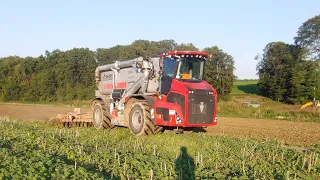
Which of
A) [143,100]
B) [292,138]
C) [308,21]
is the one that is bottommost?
[292,138]

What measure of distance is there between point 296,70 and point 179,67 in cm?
3780

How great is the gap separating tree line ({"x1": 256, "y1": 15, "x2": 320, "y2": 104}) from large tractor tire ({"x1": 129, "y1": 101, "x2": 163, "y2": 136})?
1394 inches

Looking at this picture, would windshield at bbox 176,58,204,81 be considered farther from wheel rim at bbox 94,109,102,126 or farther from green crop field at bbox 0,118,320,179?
wheel rim at bbox 94,109,102,126

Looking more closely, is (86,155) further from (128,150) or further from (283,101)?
(283,101)

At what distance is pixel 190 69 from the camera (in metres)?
13.1

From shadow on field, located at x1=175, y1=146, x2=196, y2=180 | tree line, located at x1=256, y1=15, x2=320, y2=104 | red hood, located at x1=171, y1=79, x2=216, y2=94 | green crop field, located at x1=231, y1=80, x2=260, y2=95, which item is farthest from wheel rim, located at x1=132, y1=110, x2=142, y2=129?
green crop field, located at x1=231, y1=80, x2=260, y2=95

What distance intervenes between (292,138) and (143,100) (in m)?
6.16

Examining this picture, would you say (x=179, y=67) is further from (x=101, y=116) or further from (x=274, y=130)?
(x=274, y=130)

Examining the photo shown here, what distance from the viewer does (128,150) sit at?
9578 millimetres

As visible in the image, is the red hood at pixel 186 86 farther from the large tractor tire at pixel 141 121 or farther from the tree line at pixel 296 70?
the tree line at pixel 296 70

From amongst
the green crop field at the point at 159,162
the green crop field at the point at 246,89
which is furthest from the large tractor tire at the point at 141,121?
the green crop field at the point at 246,89

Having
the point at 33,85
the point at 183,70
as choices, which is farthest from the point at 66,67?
the point at 183,70

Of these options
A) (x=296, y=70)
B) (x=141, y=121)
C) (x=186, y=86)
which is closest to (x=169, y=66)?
(x=186, y=86)

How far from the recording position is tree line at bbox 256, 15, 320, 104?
4444 cm
